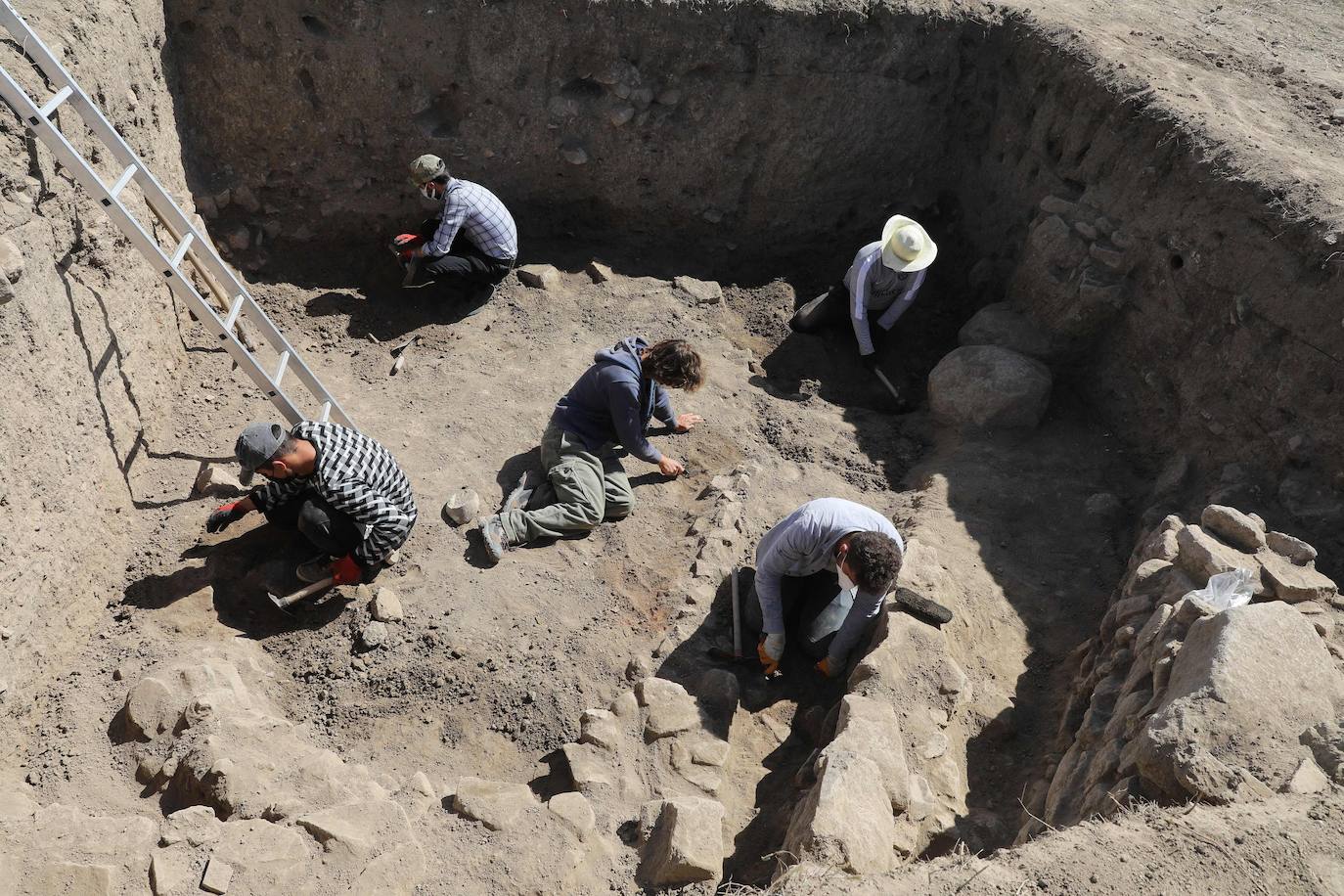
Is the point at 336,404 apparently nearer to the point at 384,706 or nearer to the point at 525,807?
the point at 384,706

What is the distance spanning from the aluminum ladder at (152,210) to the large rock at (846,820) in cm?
367

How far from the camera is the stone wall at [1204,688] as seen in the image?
3.36m

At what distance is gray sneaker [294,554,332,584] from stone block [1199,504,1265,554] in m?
4.68

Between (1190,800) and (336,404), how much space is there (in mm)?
4961

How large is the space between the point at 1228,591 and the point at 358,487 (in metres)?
4.23

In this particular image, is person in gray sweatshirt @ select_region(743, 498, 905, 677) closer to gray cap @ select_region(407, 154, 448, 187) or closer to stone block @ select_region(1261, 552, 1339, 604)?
stone block @ select_region(1261, 552, 1339, 604)

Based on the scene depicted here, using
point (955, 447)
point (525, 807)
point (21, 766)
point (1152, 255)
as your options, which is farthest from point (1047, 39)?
point (21, 766)

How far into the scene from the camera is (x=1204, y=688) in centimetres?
350

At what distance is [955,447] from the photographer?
6500 millimetres

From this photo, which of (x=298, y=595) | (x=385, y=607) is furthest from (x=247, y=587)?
(x=385, y=607)

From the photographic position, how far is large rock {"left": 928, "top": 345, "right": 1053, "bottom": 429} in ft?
21.5

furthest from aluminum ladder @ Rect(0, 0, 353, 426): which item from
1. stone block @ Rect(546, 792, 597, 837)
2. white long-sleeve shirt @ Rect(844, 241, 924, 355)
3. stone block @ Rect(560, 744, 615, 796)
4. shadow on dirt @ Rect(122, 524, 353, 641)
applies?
white long-sleeve shirt @ Rect(844, 241, 924, 355)

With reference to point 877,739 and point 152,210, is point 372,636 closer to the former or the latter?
point 877,739

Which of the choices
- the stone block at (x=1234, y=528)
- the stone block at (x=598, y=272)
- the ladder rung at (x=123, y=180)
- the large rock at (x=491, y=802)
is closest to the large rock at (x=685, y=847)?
the large rock at (x=491, y=802)
